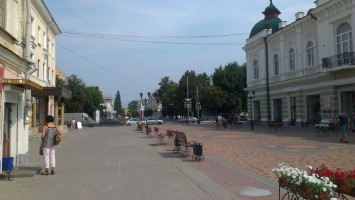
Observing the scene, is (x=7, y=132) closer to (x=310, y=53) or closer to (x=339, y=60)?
(x=339, y=60)

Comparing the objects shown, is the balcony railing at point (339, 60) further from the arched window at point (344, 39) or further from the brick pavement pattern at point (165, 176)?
the brick pavement pattern at point (165, 176)

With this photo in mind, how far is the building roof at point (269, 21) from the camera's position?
44.6 metres

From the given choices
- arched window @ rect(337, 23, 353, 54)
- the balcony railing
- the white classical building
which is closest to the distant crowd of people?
the white classical building

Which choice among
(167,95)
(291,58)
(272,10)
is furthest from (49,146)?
(167,95)

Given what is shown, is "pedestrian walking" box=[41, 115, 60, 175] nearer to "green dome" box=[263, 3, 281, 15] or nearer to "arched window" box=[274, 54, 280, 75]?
"arched window" box=[274, 54, 280, 75]

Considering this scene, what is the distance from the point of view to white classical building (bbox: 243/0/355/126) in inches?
1141

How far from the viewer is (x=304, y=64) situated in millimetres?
35188

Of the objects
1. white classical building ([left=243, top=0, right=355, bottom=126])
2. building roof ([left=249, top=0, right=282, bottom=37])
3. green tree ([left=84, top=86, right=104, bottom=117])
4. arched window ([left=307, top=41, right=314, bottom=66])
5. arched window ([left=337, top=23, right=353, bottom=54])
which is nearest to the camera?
arched window ([left=337, top=23, right=353, bottom=54])

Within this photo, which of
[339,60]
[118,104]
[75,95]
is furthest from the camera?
[118,104]

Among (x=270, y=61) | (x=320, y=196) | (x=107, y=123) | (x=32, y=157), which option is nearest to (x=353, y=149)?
(x=320, y=196)

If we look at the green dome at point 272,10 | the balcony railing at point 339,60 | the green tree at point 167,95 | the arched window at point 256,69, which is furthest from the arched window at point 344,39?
the green tree at point 167,95

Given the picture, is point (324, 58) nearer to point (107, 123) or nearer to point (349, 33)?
point (349, 33)

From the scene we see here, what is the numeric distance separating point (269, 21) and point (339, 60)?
17639 millimetres

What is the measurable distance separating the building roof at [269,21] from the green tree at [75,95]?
36.7 m
